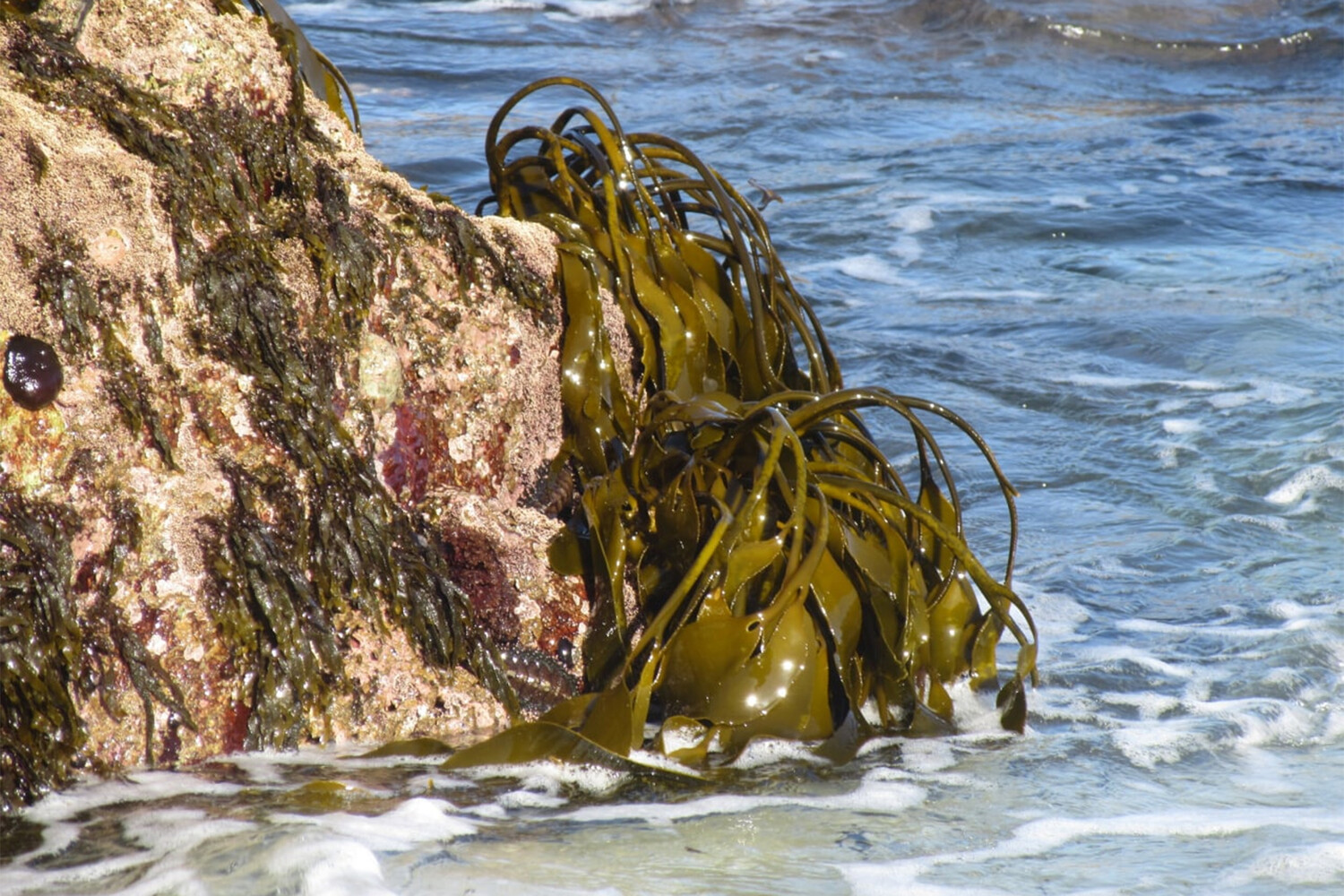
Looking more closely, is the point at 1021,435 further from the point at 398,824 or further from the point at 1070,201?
the point at 1070,201

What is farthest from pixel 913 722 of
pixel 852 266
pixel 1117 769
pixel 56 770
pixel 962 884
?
pixel 852 266

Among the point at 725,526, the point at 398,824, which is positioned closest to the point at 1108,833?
the point at 725,526

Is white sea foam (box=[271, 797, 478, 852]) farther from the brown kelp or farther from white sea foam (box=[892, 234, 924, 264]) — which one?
white sea foam (box=[892, 234, 924, 264])

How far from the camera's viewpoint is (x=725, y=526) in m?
2.59

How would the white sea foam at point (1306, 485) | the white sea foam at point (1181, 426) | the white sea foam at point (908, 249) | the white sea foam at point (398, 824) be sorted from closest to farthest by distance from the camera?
the white sea foam at point (398, 824), the white sea foam at point (1306, 485), the white sea foam at point (1181, 426), the white sea foam at point (908, 249)

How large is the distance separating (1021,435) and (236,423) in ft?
10.7

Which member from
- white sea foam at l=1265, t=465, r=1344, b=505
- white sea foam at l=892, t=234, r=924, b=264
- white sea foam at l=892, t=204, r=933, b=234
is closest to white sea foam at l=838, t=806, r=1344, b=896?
white sea foam at l=1265, t=465, r=1344, b=505

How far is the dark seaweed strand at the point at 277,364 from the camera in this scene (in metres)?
2.38

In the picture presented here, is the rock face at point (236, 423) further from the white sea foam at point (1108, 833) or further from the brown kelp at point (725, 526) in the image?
the white sea foam at point (1108, 833)

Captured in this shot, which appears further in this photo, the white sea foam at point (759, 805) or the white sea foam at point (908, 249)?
the white sea foam at point (908, 249)

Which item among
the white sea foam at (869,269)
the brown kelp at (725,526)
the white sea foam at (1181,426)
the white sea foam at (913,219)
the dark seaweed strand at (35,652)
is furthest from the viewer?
the white sea foam at (913,219)

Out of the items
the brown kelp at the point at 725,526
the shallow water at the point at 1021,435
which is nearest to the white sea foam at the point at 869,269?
the shallow water at the point at 1021,435

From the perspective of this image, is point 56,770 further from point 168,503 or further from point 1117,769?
point 1117,769

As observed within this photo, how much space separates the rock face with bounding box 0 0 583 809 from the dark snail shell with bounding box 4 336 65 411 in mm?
26
